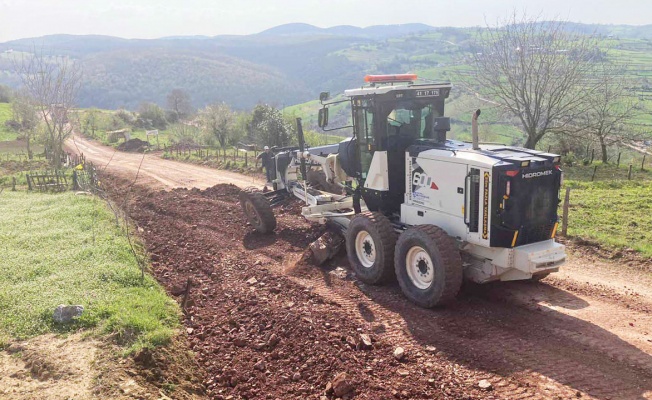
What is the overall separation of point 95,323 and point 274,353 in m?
2.62

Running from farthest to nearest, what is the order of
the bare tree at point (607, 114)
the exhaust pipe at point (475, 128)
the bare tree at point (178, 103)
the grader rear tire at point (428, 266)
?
the bare tree at point (178, 103) < the bare tree at point (607, 114) < the exhaust pipe at point (475, 128) < the grader rear tire at point (428, 266)

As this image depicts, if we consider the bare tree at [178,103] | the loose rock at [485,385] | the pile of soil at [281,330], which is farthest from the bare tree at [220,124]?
the loose rock at [485,385]

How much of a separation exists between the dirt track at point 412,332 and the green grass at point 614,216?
3.25 feet

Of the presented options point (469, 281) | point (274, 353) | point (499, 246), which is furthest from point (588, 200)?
point (274, 353)

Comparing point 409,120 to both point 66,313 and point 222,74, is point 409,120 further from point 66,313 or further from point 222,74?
point 222,74

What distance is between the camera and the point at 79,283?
27.9ft

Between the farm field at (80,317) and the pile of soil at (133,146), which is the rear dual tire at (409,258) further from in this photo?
the pile of soil at (133,146)

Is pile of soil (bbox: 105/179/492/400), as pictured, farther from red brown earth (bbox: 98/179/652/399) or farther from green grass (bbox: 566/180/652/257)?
green grass (bbox: 566/180/652/257)

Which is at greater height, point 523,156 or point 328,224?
point 523,156

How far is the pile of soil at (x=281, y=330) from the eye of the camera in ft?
19.3

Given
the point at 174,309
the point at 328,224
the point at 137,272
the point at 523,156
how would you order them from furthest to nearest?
the point at 328,224, the point at 137,272, the point at 174,309, the point at 523,156

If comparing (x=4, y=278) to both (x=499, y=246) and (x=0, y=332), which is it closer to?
(x=0, y=332)

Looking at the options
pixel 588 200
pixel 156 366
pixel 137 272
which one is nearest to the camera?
pixel 156 366

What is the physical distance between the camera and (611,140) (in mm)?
26703
